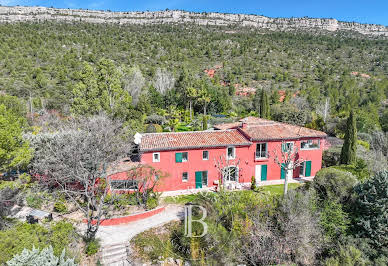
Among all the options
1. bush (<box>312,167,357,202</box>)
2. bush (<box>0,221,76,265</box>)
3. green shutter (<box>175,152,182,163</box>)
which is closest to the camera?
bush (<box>0,221,76,265</box>)

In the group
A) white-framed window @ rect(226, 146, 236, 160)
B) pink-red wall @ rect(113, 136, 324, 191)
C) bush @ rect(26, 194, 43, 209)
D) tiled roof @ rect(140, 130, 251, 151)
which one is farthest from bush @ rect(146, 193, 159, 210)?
bush @ rect(26, 194, 43, 209)

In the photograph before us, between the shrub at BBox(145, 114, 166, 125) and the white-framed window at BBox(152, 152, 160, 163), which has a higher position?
the shrub at BBox(145, 114, 166, 125)

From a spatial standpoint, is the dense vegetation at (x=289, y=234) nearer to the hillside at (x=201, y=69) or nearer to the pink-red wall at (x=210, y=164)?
the pink-red wall at (x=210, y=164)

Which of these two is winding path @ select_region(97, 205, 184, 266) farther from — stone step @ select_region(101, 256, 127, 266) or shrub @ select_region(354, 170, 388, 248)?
shrub @ select_region(354, 170, 388, 248)

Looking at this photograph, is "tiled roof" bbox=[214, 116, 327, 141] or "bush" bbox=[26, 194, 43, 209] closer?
"bush" bbox=[26, 194, 43, 209]

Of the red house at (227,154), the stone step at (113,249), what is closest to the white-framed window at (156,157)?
the red house at (227,154)
